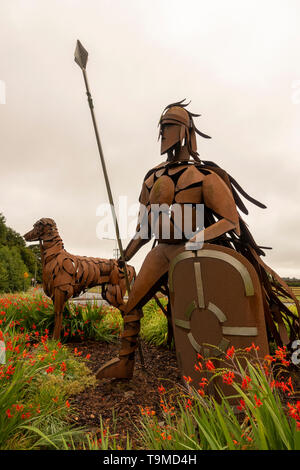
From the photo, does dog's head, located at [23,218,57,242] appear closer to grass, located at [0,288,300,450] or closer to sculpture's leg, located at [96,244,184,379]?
grass, located at [0,288,300,450]

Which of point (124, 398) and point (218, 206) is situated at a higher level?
point (218, 206)

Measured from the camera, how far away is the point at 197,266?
2.57 m

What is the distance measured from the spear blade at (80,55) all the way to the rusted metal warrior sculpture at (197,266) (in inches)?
43.2

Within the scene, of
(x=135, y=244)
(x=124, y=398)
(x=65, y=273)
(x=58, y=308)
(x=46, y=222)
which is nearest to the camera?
(x=124, y=398)

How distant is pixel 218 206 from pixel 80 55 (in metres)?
2.29

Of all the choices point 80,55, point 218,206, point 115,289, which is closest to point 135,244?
point 218,206

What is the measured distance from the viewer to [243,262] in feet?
8.15

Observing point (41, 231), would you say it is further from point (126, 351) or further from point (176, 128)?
point (176, 128)

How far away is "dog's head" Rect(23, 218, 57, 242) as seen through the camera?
536cm

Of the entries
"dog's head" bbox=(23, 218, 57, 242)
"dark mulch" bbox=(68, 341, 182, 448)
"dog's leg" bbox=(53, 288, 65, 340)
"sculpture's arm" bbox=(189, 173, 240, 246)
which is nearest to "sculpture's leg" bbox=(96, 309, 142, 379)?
"dark mulch" bbox=(68, 341, 182, 448)

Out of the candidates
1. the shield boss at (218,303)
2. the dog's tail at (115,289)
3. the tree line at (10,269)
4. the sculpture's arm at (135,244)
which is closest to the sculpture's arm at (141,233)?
the sculpture's arm at (135,244)
